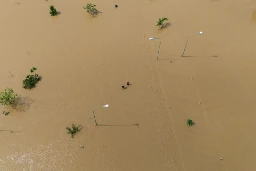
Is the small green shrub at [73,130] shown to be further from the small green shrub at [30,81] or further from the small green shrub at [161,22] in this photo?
the small green shrub at [161,22]

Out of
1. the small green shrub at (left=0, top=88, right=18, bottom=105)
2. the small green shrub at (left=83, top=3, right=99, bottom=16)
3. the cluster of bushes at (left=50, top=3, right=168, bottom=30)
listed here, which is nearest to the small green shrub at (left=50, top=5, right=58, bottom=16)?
the cluster of bushes at (left=50, top=3, right=168, bottom=30)

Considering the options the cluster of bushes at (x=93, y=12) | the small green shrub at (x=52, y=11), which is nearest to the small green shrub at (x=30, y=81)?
the small green shrub at (x=52, y=11)

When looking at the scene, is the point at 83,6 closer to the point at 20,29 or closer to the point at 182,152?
the point at 20,29

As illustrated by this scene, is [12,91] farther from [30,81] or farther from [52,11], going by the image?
[52,11]

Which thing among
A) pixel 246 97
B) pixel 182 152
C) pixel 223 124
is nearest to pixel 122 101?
pixel 182 152

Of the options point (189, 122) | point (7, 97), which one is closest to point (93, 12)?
point (7, 97)

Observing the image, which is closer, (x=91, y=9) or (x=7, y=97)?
(x=7, y=97)

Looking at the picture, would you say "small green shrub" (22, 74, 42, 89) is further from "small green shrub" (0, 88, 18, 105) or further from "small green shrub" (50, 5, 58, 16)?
"small green shrub" (50, 5, 58, 16)
